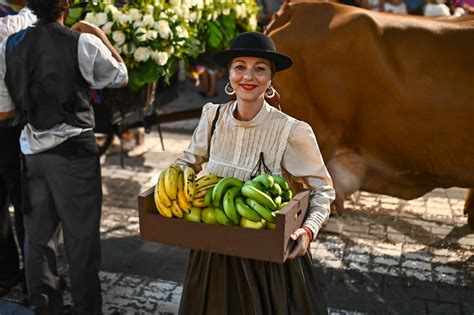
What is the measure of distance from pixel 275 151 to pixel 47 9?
63.4 inches

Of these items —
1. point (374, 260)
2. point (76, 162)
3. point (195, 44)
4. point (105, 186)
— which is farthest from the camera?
point (105, 186)

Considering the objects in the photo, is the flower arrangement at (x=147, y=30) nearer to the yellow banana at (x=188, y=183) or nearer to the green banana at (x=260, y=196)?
the yellow banana at (x=188, y=183)

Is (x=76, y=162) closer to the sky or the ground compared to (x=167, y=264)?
closer to the sky

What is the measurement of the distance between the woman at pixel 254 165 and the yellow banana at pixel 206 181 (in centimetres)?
12

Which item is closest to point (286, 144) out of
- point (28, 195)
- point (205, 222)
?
point (205, 222)

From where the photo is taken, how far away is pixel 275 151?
2.55 metres

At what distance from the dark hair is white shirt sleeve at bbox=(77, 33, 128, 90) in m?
0.18

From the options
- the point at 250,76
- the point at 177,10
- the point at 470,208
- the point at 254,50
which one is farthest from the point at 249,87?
the point at 470,208

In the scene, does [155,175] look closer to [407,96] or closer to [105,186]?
[105,186]

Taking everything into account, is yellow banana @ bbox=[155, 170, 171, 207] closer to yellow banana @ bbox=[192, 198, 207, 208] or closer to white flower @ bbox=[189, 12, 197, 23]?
yellow banana @ bbox=[192, 198, 207, 208]

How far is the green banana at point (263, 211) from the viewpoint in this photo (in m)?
2.25

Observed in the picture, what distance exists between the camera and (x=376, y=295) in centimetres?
399

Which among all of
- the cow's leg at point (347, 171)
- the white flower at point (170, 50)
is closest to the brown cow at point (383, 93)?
the cow's leg at point (347, 171)

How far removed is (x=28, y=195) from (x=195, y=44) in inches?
85.9
